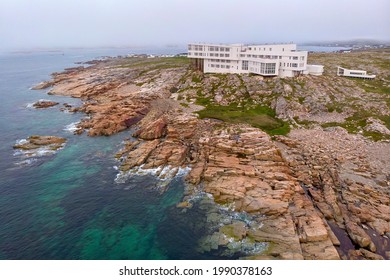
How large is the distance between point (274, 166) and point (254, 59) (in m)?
56.4

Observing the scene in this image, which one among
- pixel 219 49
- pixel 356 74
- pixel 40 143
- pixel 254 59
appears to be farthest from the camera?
pixel 219 49

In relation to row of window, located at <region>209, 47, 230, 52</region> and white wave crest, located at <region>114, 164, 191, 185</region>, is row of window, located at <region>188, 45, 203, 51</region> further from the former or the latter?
white wave crest, located at <region>114, 164, 191, 185</region>

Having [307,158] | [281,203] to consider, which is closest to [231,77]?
[307,158]

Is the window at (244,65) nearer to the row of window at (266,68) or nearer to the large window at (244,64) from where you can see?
the large window at (244,64)

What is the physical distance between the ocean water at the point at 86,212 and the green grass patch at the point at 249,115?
82.8 feet

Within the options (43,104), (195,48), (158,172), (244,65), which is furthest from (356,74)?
(43,104)

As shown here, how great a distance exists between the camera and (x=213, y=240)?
30.4 metres

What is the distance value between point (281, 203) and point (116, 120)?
149ft

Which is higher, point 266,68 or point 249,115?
point 266,68

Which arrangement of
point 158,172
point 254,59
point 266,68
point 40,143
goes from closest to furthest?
point 158,172 → point 40,143 → point 266,68 → point 254,59

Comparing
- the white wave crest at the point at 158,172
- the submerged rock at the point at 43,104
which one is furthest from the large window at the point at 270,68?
the submerged rock at the point at 43,104

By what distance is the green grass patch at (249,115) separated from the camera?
59719 millimetres

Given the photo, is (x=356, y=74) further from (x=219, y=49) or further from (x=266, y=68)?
(x=219, y=49)

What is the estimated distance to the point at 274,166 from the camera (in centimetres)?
4347
